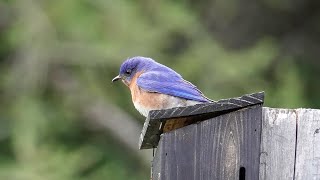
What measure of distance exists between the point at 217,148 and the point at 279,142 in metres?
0.27

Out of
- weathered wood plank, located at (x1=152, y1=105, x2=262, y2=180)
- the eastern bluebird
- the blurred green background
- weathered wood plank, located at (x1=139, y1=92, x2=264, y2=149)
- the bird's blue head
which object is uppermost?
the blurred green background

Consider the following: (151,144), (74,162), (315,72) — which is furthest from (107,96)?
(151,144)

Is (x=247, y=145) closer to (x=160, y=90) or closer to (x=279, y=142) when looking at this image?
(x=279, y=142)

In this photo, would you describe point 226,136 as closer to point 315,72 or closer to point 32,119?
point 32,119

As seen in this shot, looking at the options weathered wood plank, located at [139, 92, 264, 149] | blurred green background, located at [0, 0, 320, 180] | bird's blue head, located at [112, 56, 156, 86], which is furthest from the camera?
blurred green background, located at [0, 0, 320, 180]

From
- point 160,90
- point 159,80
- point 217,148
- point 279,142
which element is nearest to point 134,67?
point 159,80

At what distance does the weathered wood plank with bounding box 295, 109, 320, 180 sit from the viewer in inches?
158

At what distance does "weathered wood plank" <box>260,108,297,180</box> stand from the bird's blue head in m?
1.39

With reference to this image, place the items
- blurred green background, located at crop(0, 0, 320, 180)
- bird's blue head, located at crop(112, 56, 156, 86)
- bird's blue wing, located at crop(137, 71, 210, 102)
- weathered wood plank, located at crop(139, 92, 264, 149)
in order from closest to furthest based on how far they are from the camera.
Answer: weathered wood plank, located at crop(139, 92, 264, 149), bird's blue wing, located at crop(137, 71, 210, 102), bird's blue head, located at crop(112, 56, 156, 86), blurred green background, located at crop(0, 0, 320, 180)

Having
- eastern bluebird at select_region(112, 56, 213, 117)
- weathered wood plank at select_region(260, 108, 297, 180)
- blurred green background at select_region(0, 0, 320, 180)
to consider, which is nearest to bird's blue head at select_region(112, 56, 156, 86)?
eastern bluebird at select_region(112, 56, 213, 117)

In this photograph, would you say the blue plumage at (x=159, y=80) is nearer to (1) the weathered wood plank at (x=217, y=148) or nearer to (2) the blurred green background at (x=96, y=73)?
(1) the weathered wood plank at (x=217, y=148)

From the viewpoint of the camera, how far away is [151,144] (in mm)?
4445

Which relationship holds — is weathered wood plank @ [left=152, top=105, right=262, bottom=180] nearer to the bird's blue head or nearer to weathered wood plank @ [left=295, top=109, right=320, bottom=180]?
weathered wood plank @ [left=295, top=109, right=320, bottom=180]

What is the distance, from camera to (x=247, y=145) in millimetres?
4039
